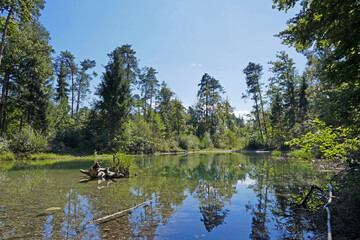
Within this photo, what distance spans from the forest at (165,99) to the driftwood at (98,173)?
7.31 metres

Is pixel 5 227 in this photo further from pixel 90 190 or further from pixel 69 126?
pixel 69 126

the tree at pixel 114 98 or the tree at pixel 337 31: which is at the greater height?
the tree at pixel 114 98

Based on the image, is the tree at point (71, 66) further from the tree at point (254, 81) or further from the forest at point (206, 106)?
the tree at point (254, 81)

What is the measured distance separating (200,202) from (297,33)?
15.6ft

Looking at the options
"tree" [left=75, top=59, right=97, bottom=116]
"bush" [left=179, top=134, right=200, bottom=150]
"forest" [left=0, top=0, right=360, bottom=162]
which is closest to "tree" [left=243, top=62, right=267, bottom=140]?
"forest" [left=0, top=0, right=360, bottom=162]

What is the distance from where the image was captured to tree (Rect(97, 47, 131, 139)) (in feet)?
80.0

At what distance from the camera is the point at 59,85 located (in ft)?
110

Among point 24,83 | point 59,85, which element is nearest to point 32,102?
point 24,83

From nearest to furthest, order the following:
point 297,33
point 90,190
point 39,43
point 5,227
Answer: point 5,227 → point 297,33 → point 90,190 → point 39,43

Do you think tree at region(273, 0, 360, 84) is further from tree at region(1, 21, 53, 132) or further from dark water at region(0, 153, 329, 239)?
tree at region(1, 21, 53, 132)

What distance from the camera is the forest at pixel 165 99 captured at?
3.76 metres

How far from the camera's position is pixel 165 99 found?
4684cm

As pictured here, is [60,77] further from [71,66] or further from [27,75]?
[27,75]

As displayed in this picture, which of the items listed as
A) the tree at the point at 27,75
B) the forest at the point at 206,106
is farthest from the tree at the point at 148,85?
the tree at the point at 27,75
